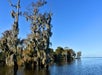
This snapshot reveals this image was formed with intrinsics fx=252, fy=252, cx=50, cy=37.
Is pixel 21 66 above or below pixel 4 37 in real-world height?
below

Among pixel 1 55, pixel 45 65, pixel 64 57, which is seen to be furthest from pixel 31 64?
pixel 64 57

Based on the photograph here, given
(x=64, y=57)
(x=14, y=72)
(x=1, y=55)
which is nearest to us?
(x=14, y=72)

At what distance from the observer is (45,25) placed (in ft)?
176

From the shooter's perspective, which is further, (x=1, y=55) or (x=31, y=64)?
(x=1, y=55)

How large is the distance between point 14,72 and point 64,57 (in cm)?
10850

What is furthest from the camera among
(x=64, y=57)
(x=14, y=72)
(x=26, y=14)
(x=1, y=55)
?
(x=64, y=57)

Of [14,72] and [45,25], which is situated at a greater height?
[45,25]

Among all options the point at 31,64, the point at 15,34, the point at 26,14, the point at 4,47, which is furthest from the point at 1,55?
the point at 15,34

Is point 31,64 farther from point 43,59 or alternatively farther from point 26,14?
point 26,14

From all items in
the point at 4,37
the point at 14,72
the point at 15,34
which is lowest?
the point at 14,72

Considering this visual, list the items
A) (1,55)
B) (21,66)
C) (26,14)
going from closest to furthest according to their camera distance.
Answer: (26,14), (21,66), (1,55)

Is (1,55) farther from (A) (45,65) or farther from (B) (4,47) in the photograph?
(A) (45,65)

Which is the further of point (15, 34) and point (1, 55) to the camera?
point (1, 55)

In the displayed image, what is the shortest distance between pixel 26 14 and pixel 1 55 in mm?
25266
